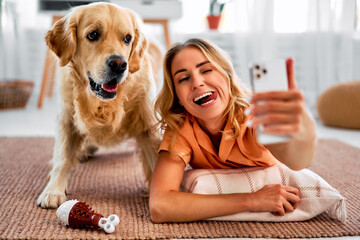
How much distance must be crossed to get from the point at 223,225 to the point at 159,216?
0.19 meters

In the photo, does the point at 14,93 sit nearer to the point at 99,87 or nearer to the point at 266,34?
the point at 266,34

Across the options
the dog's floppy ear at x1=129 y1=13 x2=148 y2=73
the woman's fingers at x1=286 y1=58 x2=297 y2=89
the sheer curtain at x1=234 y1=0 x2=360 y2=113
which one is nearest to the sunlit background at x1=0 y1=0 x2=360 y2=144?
the sheer curtain at x1=234 y1=0 x2=360 y2=113

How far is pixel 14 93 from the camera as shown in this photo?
376 centimetres

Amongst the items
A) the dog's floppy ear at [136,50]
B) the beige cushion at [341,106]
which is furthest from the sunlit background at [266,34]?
the dog's floppy ear at [136,50]

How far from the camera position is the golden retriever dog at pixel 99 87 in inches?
53.9

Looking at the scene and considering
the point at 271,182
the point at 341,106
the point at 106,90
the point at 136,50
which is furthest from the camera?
the point at 341,106

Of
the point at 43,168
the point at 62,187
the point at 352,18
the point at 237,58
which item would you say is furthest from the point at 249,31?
the point at 62,187

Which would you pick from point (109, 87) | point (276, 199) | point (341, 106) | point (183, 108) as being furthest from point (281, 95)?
point (341, 106)

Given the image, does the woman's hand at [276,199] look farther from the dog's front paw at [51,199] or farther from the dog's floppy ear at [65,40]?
the dog's floppy ear at [65,40]

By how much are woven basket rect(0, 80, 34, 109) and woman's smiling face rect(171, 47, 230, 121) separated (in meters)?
2.77

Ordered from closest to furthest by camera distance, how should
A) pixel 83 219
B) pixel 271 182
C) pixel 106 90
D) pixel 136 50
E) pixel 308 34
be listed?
pixel 83 219 → pixel 271 182 → pixel 106 90 → pixel 136 50 → pixel 308 34

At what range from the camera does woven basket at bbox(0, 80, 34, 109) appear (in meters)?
3.65

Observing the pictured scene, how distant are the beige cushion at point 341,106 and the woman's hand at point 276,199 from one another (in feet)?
6.45

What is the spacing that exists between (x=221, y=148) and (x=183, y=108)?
0.25m
